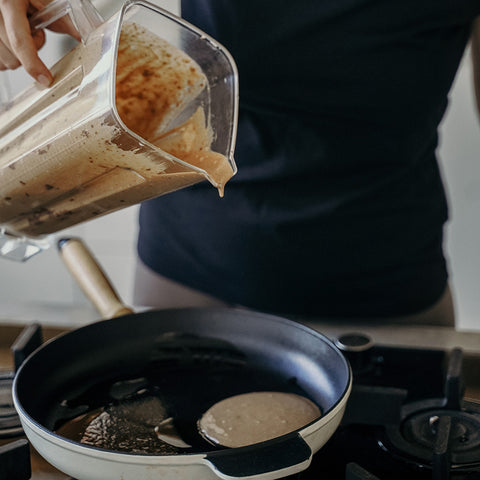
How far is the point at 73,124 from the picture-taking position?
18.8 inches

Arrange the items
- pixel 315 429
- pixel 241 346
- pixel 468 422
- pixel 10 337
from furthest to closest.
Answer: pixel 10 337
pixel 241 346
pixel 468 422
pixel 315 429

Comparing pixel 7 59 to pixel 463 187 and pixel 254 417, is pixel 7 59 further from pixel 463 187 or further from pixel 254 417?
pixel 463 187

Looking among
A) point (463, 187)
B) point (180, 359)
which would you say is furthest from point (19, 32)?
point (463, 187)

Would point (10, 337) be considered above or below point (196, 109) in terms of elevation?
below

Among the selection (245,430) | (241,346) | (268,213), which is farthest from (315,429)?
(268,213)

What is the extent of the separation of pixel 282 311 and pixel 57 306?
0.90 ft

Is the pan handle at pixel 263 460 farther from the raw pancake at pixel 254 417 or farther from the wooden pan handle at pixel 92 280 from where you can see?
the wooden pan handle at pixel 92 280

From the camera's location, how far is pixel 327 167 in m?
0.78

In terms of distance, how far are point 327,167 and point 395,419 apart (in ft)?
1.07

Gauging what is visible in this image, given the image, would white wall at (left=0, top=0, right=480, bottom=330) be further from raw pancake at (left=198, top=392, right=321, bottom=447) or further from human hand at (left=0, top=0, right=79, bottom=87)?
raw pancake at (left=198, top=392, right=321, bottom=447)

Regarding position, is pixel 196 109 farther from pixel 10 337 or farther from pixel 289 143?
pixel 10 337

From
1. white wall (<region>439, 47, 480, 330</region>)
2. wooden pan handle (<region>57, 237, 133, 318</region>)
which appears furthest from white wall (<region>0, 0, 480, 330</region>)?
wooden pan handle (<region>57, 237, 133, 318</region>)

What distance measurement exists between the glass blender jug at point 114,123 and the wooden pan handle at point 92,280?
0.06 meters

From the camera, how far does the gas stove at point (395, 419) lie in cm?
49
